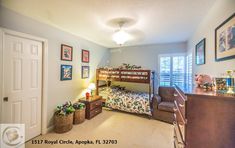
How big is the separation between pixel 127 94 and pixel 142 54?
1.80 meters

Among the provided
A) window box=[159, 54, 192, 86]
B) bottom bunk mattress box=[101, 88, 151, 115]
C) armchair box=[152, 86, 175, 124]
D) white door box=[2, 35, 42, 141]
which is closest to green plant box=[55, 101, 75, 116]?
white door box=[2, 35, 42, 141]

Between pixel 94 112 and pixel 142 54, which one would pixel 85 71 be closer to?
Answer: pixel 94 112

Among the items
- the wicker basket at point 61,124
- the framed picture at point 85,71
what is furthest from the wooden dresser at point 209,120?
the framed picture at point 85,71

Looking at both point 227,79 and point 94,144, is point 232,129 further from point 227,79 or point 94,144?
point 94,144

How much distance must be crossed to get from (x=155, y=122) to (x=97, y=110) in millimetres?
1855

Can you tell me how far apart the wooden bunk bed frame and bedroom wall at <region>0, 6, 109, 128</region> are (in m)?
0.39

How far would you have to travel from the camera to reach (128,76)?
13.5 ft

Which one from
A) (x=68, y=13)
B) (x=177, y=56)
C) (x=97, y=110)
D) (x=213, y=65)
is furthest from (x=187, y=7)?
(x=97, y=110)

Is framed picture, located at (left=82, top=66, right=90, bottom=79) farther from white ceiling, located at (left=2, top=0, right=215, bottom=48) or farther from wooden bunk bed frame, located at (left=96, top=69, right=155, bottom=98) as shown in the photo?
white ceiling, located at (left=2, top=0, right=215, bottom=48)

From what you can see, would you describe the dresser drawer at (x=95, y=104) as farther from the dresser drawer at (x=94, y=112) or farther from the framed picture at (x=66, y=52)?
the framed picture at (x=66, y=52)

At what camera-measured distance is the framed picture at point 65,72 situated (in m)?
3.08

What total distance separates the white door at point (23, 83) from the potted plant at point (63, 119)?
1.19ft

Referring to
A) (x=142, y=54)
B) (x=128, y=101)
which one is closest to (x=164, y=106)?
(x=128, y=101)

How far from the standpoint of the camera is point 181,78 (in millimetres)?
4164
